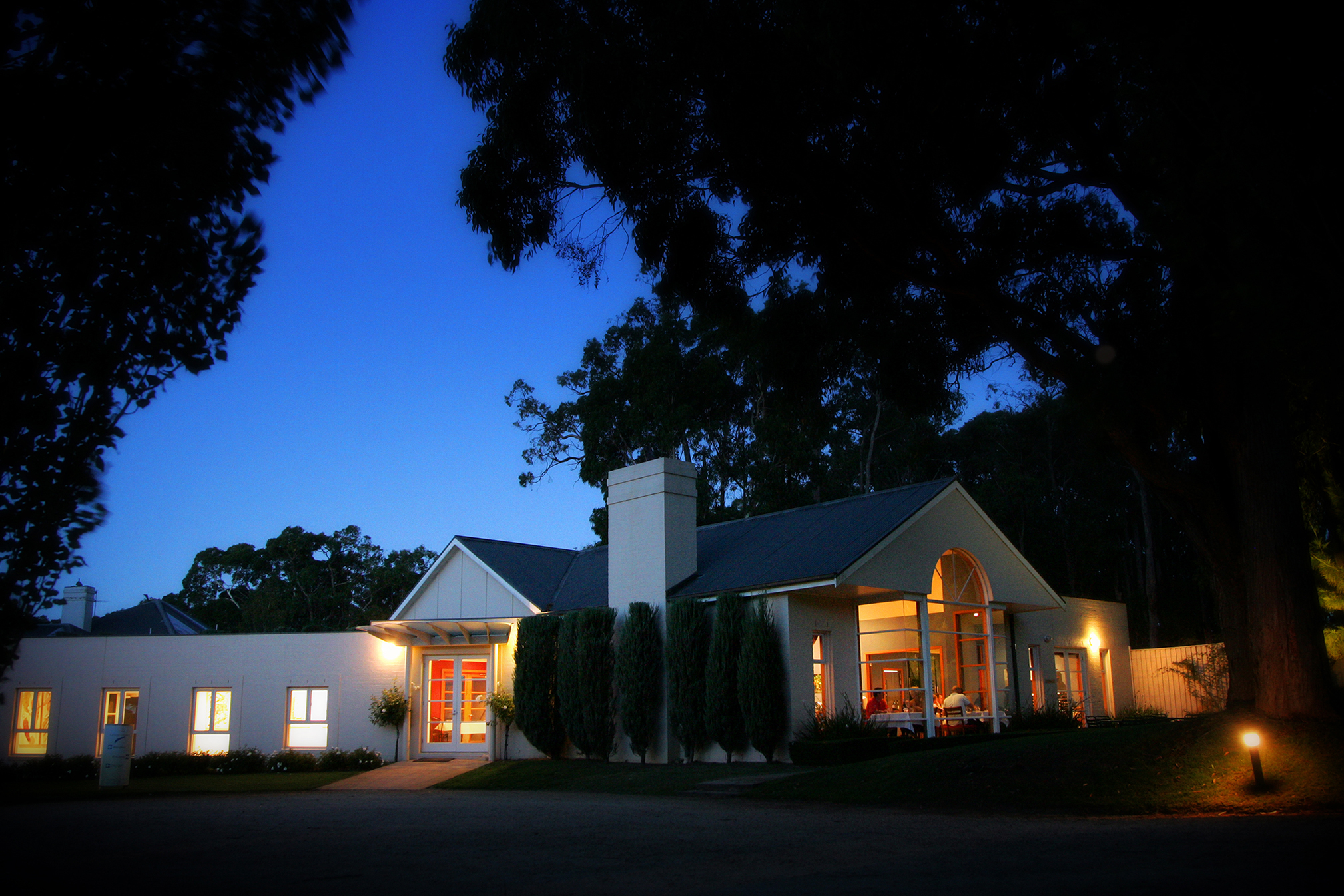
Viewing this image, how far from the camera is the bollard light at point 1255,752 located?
393 inches

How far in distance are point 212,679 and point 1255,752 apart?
69.4 ft

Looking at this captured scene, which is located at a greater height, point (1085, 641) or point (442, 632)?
point (442, 632)

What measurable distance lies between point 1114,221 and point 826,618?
324 inches

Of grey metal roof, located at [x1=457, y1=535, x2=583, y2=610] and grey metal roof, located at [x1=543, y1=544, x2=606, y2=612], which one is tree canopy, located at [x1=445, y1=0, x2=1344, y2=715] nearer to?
grey metal roof, located at [x1=543, y1=544, x2=606, y2=612]

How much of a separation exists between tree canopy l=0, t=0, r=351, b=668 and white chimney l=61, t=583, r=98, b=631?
31.8 m

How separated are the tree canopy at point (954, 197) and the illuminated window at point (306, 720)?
14067 mm

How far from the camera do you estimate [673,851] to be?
802 centimetres

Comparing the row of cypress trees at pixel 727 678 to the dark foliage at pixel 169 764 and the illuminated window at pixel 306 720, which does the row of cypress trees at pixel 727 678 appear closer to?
the illuminated window at pixel 306 720

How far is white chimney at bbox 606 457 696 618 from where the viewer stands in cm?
1952

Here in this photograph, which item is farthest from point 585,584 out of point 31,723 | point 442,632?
point 31,723

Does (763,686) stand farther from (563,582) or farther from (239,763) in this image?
(239,763)

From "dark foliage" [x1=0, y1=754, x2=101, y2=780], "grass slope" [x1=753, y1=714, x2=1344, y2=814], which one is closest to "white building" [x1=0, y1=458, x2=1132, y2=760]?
"dark foliage" [x1=0, y1=754, x2=101, y2=780]

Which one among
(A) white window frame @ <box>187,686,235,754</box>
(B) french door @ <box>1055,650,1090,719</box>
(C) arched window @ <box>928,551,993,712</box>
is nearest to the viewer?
(C) arched window @ <box>928,551,993,712</box>

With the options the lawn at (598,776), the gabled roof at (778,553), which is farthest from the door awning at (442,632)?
the lawn at (598,776)
